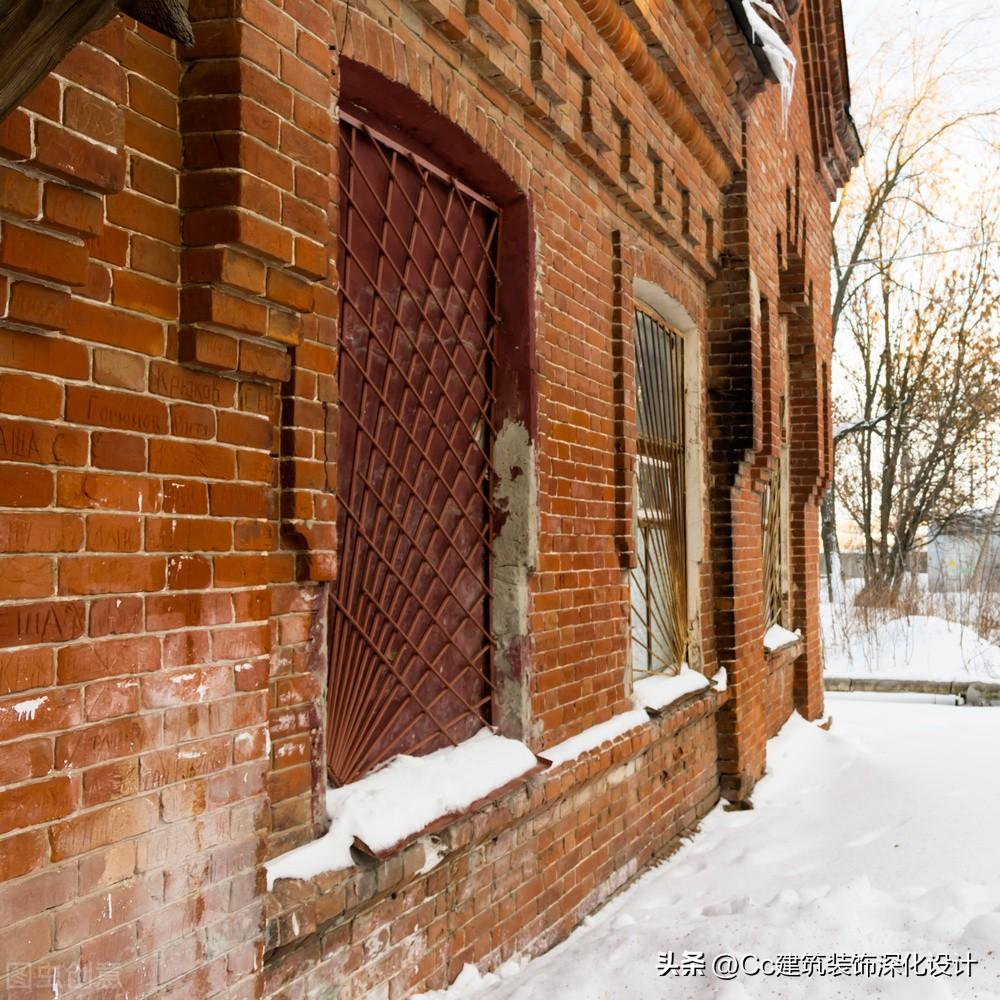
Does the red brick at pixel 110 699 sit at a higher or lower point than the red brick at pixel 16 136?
lower

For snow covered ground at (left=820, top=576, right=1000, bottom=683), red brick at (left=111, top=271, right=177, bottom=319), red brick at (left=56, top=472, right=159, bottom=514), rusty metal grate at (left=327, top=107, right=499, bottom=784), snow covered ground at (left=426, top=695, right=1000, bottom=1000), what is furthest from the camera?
snow covered ground at (left=820, top=576, right=1000, bottom=683)

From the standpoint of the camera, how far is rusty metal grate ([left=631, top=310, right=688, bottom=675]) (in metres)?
6.15

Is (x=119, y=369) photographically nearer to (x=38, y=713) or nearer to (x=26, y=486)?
(x=26, y=486)

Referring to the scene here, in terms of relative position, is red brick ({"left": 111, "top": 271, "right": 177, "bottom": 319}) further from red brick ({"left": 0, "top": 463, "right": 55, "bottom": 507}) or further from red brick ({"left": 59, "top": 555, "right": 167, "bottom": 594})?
red brick ({"left": 59, "top": 555, "right": 167, "bottom": 594})

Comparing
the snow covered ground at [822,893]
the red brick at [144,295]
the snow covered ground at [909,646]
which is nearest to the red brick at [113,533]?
the red brick at [144,295]

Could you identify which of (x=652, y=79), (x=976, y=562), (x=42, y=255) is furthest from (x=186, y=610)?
(x=976, y=562)

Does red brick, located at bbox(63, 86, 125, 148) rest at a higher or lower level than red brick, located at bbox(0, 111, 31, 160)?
higher

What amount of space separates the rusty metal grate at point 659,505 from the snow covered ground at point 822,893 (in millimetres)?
1233

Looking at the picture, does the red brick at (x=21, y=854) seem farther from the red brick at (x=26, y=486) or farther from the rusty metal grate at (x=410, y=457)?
the rusty metal grate at (x=410, y=457)

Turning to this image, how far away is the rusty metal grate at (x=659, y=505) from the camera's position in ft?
20.2

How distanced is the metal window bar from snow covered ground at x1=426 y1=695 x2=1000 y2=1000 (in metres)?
1.92

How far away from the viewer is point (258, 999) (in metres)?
2.40

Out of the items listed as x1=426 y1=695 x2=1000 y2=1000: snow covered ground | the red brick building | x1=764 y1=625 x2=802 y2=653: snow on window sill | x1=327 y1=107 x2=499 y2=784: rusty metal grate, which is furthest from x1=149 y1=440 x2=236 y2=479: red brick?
x1=764 y1=625 x2=802 y2=653: snow on window sill

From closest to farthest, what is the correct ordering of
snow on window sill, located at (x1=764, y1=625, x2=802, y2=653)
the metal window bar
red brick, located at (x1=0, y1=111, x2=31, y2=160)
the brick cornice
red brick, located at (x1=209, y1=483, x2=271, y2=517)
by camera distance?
red brick, located at (x1=0, y1=111, x2=31, y2=160) < red brick, located at (x1=209, y1=483, x2=271, y2=517) < the brick cornice < snow on window sill, located at (x1=764, y1=625, x2=802, y2=653) < the metal window bar
